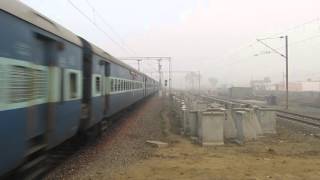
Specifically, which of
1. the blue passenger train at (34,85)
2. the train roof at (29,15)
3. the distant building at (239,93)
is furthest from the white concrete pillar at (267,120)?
the distant building at (239,93)

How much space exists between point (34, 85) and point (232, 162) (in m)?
6.30

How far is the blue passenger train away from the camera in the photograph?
22.9ft

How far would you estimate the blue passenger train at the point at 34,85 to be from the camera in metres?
6.97

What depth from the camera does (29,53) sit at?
7.99m

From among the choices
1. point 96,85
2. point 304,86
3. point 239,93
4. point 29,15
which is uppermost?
point 29,15

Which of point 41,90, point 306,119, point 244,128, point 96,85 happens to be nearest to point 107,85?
point 96,85

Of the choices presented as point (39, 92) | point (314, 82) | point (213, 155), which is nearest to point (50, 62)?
point (39, 92)

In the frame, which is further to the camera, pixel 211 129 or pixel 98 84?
pixel 211 129

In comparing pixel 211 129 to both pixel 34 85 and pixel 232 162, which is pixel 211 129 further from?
pixel 34 85

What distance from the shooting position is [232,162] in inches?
507

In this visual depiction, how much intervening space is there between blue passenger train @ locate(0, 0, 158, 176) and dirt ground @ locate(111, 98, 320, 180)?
2038 millimetres

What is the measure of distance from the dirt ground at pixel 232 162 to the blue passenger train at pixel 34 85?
2.04 m

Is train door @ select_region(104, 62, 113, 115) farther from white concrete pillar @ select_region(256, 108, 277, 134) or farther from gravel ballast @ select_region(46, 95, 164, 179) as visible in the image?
white concrete pillar @ select_region(256, 108, 277, 134)

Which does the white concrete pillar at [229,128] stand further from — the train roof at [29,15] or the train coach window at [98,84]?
the train roof at [29,15]
